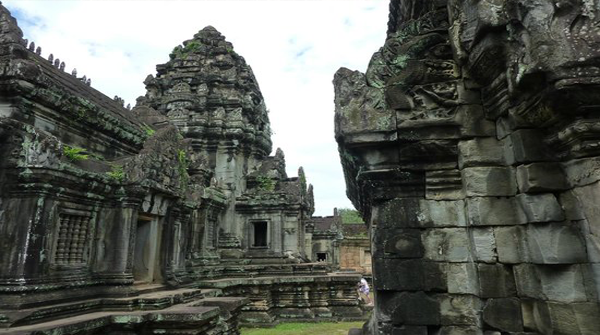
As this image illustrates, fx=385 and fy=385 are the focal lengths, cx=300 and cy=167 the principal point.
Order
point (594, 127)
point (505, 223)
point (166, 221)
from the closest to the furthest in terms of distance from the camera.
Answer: point (594, 127), point (505, 223), point (166, 221)

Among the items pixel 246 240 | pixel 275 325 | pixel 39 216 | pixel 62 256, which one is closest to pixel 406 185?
pixel 39 216

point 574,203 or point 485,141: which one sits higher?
point 485,141

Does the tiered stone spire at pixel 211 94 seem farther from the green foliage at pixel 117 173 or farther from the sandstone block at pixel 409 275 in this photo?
the sandstone block at pixel 409 275

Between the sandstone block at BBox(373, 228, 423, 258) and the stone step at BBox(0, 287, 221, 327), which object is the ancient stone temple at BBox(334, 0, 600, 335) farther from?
the stone step at BBox(0, 287, 221, 327)

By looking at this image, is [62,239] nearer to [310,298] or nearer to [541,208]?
[541,208]

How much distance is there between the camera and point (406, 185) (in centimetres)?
345

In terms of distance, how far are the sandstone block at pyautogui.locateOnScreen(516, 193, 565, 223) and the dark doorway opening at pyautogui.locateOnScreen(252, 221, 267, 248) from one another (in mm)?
16537

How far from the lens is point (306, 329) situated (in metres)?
13.0

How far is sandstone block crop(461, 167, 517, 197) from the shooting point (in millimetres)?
3115

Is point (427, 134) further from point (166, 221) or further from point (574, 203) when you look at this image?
point (166, 221)

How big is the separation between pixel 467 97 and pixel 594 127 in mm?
1111

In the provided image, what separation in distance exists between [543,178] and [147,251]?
834cm

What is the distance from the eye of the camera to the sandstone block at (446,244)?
128 inches

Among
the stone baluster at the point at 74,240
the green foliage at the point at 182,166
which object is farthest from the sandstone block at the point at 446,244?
the green foliage at the point at 182,166
